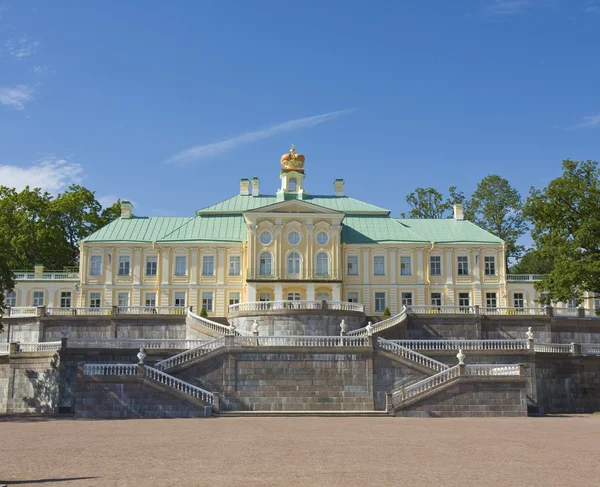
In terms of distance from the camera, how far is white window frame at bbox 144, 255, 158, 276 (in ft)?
171

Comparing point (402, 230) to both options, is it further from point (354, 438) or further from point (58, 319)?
point (354, 438)

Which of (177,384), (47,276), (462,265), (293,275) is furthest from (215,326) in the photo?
(462,265)

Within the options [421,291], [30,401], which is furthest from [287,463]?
[421,291]

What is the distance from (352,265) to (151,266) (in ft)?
46.0

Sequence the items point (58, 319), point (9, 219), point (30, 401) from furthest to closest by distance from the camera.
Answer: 1. point (9, 219)
2. point (58, 319)
3. point (30, 401)

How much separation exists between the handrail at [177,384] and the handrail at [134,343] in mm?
2794

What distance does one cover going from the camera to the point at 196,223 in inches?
2146

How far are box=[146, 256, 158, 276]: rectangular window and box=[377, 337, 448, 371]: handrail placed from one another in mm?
23791

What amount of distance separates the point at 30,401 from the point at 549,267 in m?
46.0

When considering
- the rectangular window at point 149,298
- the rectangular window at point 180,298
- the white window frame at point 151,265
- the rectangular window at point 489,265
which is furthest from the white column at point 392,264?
the rectangular window at point 149,298

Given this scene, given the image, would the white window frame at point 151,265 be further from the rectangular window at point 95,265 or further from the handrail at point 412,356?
the handrail at point 412,356

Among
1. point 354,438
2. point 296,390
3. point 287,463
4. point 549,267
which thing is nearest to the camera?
point 287,463

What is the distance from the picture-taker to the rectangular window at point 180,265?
51906 millimetres

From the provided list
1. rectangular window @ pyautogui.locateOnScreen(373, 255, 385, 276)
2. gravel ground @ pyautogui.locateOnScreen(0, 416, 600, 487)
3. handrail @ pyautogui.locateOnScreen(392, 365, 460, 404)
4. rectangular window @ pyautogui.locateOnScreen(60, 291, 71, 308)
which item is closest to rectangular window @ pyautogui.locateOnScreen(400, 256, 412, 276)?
rectangular window @ pyautogui.locateOnScreen(373, 255, 385, 276)
